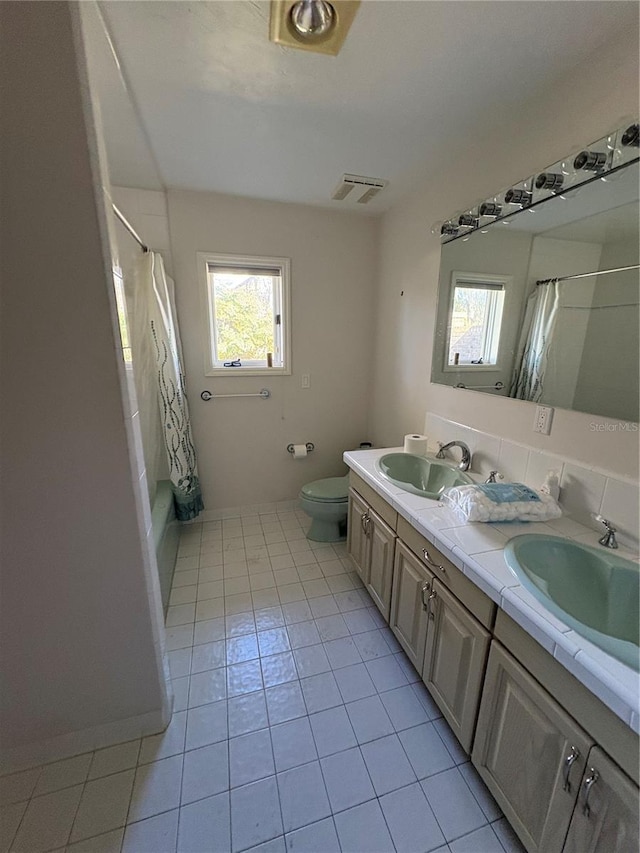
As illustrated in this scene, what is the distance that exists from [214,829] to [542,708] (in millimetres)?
1044

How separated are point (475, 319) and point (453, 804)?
1944 millimetres

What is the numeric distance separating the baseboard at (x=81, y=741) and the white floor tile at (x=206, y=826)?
309 millimetres

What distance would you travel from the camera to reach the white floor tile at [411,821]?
1002mm

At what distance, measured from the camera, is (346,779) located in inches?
45.3

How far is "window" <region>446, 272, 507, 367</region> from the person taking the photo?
1648 millimetres

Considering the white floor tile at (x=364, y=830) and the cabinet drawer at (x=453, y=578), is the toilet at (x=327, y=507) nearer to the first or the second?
the cabinet drawer at (x=453, y=578)

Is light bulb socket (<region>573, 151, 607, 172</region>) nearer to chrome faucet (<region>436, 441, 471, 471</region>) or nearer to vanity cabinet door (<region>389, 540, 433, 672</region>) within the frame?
chrome faucet (<region>436, 441, 471, 471</region>)

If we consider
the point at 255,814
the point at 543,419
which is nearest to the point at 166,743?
the point at 255,814

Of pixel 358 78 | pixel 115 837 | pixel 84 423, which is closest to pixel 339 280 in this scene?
pixel 358 78

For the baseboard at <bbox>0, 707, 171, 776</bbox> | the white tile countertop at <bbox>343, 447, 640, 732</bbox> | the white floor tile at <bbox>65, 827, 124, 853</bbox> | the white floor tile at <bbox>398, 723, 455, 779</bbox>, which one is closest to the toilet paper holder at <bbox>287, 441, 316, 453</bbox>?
the white tile countertop at <bbox>343, 447, 640, 732</bbox>

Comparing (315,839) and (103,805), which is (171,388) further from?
(315,839)

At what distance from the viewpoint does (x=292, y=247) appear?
252 centimetres

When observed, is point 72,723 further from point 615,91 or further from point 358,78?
point 615,91

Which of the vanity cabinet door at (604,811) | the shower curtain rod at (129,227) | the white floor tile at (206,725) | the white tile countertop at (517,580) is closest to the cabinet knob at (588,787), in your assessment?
the vanity cabinet door at (604,811)
